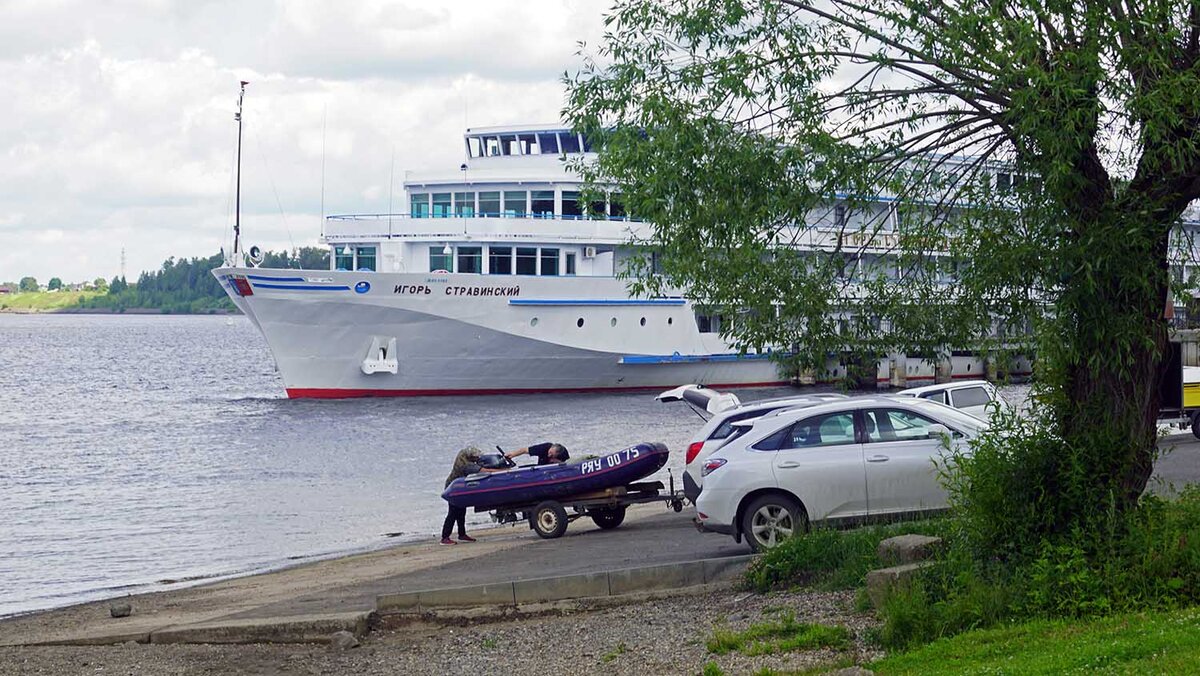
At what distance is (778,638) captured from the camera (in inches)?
381

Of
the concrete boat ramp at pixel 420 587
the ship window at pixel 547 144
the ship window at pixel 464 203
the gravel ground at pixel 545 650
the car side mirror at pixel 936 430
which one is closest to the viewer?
the gravel ground at pixel 545 650

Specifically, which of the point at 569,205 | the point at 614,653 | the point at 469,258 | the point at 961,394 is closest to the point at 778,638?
the point at 614,653

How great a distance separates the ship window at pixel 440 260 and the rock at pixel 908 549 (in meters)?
34.3

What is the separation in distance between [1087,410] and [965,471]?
37.4 inches

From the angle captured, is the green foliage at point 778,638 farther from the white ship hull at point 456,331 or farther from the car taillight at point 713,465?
the white ship hull at point 456,331

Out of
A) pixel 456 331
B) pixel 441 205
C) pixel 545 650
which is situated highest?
pixel 441 205

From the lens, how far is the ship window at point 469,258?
44.3m

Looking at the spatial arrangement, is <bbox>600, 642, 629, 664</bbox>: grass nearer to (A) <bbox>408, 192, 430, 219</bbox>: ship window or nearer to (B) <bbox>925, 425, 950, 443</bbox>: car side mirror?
(B) <bbox>925, 425, 950, 443</bbox>: car side mirror

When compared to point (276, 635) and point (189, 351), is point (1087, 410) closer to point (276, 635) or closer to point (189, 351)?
point (276, 635)

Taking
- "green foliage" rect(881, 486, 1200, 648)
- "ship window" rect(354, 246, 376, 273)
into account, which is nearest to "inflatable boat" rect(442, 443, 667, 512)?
"green foliage" rect(881, 486, 1200, 648)

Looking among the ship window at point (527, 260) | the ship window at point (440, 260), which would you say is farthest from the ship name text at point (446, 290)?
the ship window at point (527, 260)

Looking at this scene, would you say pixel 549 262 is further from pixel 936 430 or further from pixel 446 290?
pixel 936 430

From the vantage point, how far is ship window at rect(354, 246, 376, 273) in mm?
45250

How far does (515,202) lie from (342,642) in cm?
3408
